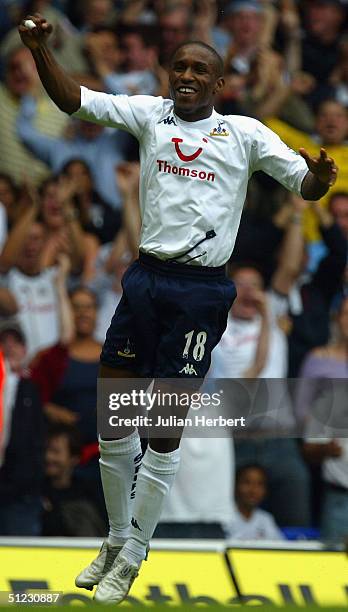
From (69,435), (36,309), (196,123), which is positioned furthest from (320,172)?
(36,309)

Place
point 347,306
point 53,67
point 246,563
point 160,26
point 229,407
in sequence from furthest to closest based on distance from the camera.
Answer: point 160,26 → point 347,306 → point 229,407 → point 246,563 → point 53,67

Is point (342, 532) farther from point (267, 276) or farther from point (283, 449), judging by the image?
point (267, 276)

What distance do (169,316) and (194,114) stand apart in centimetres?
106

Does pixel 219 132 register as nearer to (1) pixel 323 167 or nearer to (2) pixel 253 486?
(1) pixel 323 167

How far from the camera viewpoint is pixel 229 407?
35.8ft

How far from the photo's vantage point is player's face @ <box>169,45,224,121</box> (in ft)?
22.7

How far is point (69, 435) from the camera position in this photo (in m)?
11.4

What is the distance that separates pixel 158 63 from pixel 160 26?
1.34 feet

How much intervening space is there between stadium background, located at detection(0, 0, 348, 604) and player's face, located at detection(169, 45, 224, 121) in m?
4.62

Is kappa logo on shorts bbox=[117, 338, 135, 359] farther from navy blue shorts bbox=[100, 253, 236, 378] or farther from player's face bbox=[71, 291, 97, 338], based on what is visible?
player's face bbox=[71, 291, 97, 338]

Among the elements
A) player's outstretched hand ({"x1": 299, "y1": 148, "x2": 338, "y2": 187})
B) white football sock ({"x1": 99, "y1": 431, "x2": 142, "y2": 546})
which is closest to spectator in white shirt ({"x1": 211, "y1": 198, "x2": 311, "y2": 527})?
white football sock ({"x1": 99, "y1": 431, "x2": 142, "y2": 546})

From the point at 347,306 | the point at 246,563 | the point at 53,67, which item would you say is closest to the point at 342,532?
the point at 347,306

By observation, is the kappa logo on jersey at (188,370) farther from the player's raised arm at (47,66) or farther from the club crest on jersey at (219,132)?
the player's raised arm at (47,66)

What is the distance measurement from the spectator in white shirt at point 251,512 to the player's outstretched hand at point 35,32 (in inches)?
215
